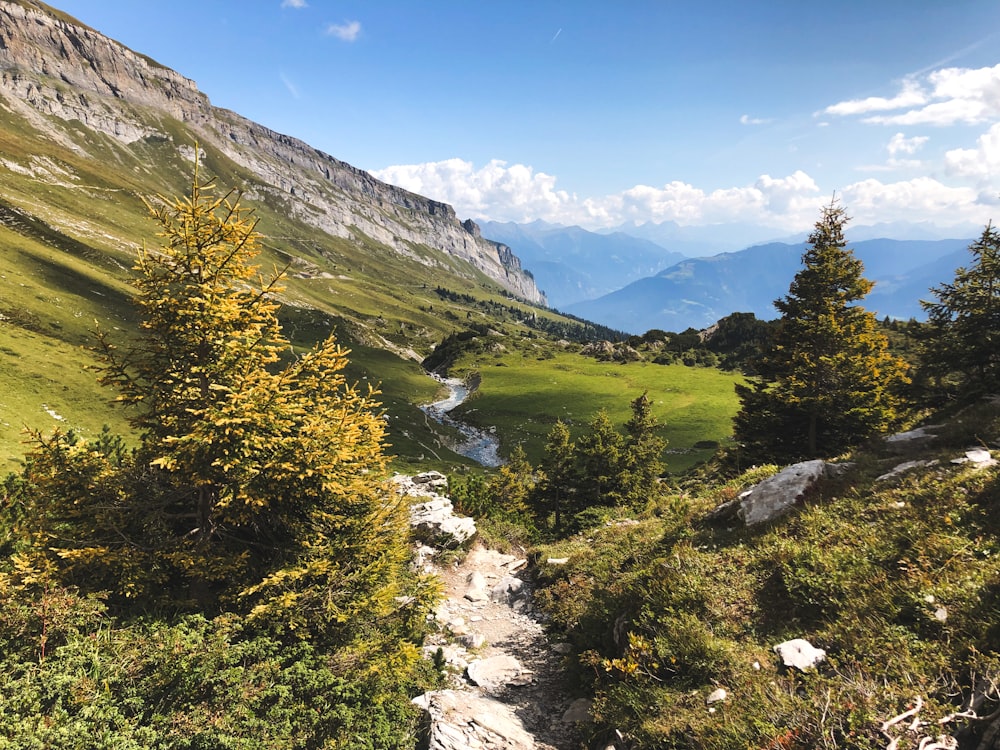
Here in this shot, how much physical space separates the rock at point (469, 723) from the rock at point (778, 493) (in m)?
8.39

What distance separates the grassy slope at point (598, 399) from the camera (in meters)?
79.7

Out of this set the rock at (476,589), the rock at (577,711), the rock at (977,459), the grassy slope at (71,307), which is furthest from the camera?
the grassy slope at (71,307)

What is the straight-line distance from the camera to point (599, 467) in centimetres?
3562

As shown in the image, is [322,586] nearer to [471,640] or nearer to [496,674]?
[496,674]

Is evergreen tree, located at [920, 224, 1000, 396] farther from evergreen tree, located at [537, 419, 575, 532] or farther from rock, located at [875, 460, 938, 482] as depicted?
evergreen tree, located at [537, 419, 575, 532]

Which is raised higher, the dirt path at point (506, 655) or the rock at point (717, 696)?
the rock at point (717, 696)

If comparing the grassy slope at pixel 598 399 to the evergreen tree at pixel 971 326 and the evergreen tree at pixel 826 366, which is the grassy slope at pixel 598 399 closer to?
the evergreen tree at pixel 826 366

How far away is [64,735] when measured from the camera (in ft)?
20.8

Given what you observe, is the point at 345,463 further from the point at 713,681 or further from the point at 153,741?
the point at 713,681

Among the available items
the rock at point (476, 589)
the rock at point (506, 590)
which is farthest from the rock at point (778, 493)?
the rock at point (476, 589)

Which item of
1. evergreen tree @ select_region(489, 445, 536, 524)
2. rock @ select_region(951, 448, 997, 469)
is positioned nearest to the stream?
evergreen tree @ select_region(489, 445, 536, 524)

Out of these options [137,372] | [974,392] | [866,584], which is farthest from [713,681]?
[974,392]

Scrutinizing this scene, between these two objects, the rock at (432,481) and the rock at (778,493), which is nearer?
the rock at (778,493)

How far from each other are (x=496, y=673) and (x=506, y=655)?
142 cm
